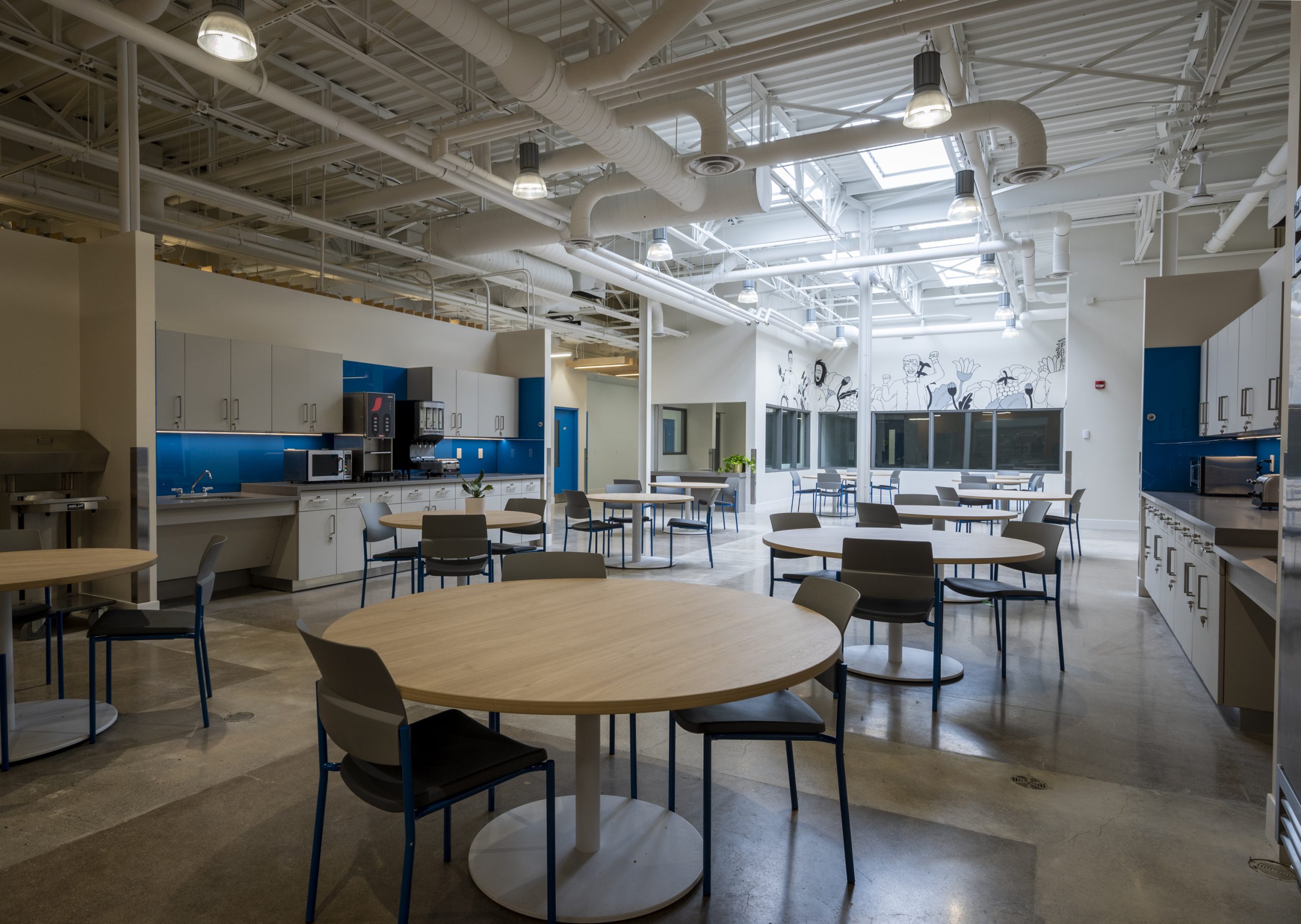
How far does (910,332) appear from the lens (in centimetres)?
1567

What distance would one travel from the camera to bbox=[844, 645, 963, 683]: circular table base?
427 centimetres

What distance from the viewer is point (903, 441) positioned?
1648 centimetres

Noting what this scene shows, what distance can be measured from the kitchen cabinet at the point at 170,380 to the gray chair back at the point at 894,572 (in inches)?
223

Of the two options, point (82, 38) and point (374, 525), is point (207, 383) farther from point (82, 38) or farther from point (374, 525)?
point (82, 38)

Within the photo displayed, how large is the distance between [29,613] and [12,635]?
527mm

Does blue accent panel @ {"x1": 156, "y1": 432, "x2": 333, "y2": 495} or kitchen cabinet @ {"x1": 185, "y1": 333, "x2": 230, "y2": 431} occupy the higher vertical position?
kitchen cabinet @ {"x1": 185, "y1": 333, "x2": 230, "y2": 431}

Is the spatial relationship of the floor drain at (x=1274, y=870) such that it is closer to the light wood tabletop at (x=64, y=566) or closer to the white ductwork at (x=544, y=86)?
the light wood tabletop at (x=64, y=566)

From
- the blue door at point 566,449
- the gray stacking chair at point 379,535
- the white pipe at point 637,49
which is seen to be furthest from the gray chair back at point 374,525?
the blue door at point 566,449

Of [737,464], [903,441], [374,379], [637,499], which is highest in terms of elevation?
[374,379]

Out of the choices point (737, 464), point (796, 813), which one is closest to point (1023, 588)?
point (796, 813)

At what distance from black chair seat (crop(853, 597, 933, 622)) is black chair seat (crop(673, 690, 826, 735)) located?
1344 mm

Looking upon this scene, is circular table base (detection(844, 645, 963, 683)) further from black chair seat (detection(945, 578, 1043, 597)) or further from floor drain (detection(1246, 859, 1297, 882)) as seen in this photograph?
floor drain (detection(1246, 859, 1297, 882))

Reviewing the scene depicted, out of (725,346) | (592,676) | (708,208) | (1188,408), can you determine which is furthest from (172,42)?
(725,346)

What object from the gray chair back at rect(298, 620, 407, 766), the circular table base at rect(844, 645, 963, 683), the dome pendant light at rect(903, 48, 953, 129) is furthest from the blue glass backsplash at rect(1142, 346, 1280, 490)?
the gray chair back at rect(298, 620, 407, 766)
